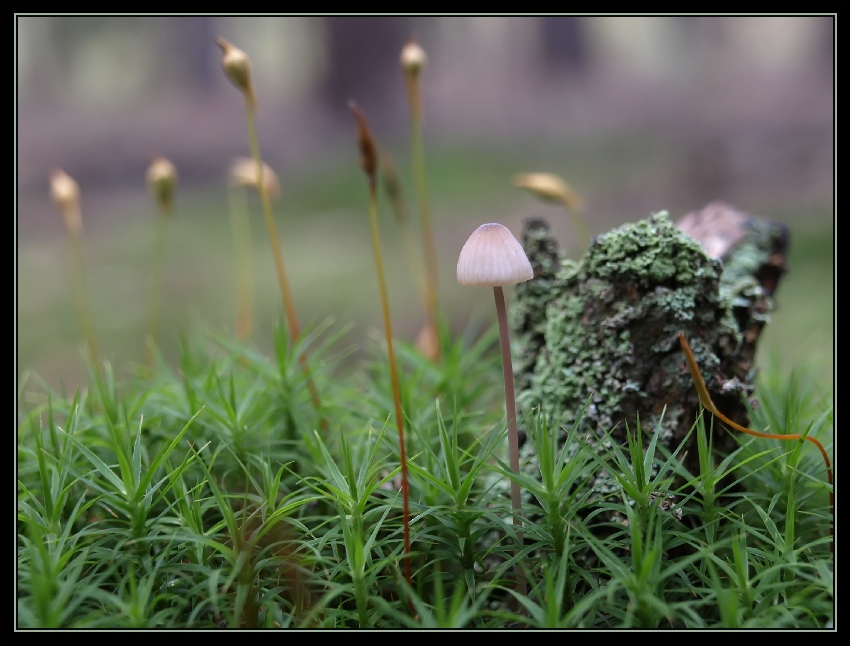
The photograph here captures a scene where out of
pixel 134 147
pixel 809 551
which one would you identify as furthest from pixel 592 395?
pixel 134 147

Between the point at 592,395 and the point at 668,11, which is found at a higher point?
the point at 668,11

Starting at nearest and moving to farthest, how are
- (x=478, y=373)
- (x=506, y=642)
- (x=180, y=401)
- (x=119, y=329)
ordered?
(x=506, y=642)
(x=180, y=401)
(x=478, y=373)
(x=119, y=329)

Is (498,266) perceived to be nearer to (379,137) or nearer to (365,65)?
(379,137)

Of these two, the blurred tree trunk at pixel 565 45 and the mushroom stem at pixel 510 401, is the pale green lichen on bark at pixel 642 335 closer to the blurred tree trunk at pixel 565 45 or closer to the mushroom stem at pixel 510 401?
the mushroom stem at pixel 510 401

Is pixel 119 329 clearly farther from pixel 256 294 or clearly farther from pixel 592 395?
pixel 592 395

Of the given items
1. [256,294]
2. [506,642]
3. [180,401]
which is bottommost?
[506,642]
